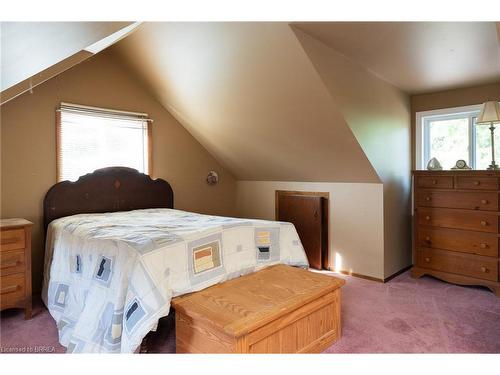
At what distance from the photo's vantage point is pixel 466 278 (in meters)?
3.22

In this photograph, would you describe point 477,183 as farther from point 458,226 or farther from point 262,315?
point 262,315

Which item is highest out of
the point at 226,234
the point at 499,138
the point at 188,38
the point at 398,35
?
the point at 188,38

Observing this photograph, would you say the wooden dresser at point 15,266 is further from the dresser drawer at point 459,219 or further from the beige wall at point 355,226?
the dresser drawer at point 459,219

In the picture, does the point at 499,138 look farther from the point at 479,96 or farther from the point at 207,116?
the point at 207,116

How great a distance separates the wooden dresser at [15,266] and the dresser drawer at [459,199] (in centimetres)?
366

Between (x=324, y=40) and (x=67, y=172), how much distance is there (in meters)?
2.67

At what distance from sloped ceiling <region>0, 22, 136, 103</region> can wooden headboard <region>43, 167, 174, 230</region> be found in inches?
74.4

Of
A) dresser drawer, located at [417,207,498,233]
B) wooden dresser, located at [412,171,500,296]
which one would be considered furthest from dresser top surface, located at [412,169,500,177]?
dresser drawer, located at [417,207,498,233]

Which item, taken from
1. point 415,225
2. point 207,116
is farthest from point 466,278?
point 207,116

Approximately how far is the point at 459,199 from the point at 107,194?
3555mm

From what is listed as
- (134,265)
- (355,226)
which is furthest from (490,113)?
(134,265)

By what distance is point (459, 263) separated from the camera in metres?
3.27

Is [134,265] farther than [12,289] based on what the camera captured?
No

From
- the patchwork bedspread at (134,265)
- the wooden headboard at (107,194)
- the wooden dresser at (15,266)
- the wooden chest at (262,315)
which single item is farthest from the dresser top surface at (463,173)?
the wooden dresser at (15,266)
